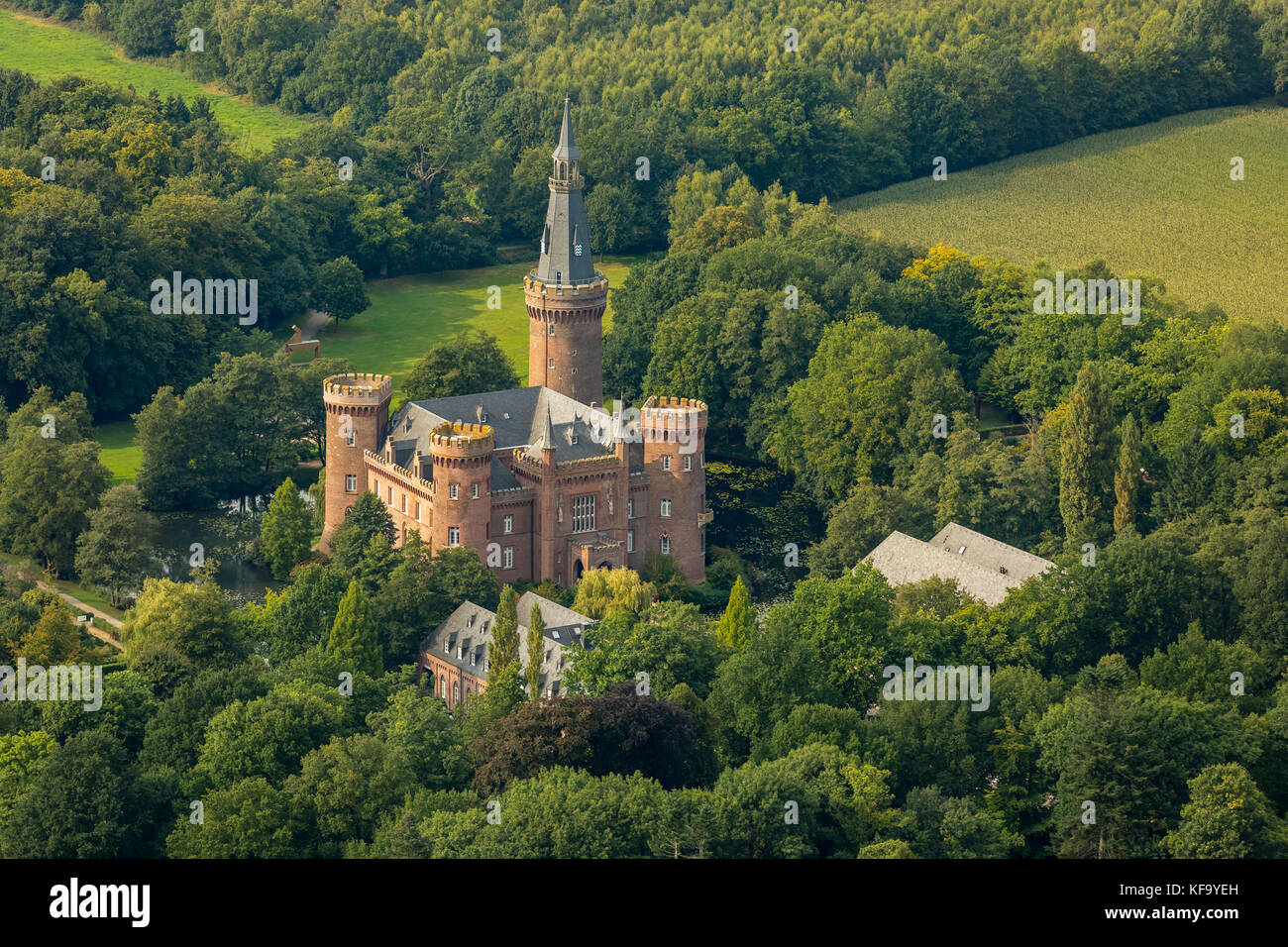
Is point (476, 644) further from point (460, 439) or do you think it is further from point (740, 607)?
point (460, 439)

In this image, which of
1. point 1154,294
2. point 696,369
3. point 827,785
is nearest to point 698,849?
point 827,785

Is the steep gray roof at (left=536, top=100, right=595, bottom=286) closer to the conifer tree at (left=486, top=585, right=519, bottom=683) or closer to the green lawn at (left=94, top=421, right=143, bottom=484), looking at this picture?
the green lawn at (left=94, top=421, right=143, bottom=484)

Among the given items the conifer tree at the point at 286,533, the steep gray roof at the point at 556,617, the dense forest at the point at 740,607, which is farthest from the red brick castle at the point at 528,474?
the steep gray roof at the point at 556,617

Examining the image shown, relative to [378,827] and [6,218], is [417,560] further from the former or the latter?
[6,218]

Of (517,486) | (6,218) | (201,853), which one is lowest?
(201,853)

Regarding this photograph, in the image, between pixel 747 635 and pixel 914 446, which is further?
pixel 914 446

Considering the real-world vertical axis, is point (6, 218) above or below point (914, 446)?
above

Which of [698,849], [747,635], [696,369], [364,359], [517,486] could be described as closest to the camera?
[698,849]

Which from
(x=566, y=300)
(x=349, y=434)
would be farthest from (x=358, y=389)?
(x=566, y=300)
